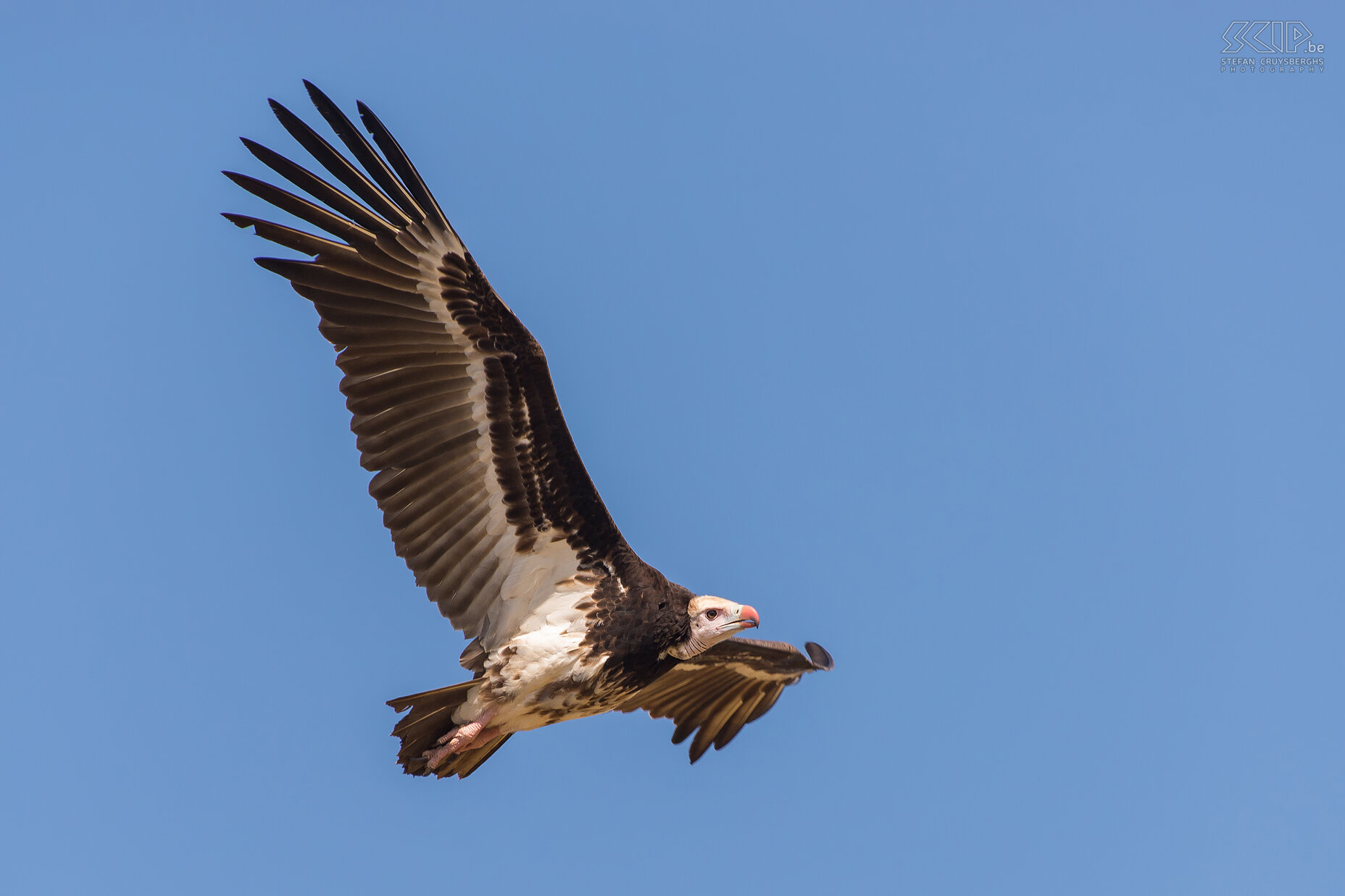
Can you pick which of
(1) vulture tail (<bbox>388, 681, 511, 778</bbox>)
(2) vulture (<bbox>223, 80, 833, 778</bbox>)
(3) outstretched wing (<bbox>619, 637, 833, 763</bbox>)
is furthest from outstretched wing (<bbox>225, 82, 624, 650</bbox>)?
(3) outstretched wing (<bbox>619, 637, 833, 763</bbox>)

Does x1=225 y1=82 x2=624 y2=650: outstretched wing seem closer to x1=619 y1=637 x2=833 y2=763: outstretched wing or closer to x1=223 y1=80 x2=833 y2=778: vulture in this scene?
x1=223 y1=80 x2=833 y2=778: vulture

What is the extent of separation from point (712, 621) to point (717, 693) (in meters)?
2.92

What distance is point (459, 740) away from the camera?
→ 36.0ft

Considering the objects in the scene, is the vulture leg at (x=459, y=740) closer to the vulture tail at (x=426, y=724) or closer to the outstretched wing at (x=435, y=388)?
the vulture tail at (x=426, y=724)

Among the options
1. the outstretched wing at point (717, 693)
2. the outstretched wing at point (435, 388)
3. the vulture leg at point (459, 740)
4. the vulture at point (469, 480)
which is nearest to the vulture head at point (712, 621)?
the vulture at point (469, 480)

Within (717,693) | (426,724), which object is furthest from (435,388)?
(717,693)

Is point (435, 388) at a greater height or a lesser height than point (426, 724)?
greater

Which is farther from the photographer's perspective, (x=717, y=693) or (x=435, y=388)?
(x=717, y=693)

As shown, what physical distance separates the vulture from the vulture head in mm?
14

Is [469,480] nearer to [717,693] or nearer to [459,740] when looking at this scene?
[459,740]

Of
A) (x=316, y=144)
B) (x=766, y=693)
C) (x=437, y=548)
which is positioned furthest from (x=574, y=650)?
(x=316, y=144)

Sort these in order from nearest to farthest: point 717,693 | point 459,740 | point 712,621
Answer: point 459,740
point 712,621
point 717,693

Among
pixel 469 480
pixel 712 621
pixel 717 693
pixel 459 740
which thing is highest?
pixel 469 480

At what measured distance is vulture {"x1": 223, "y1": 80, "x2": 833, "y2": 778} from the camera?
1098 cm
